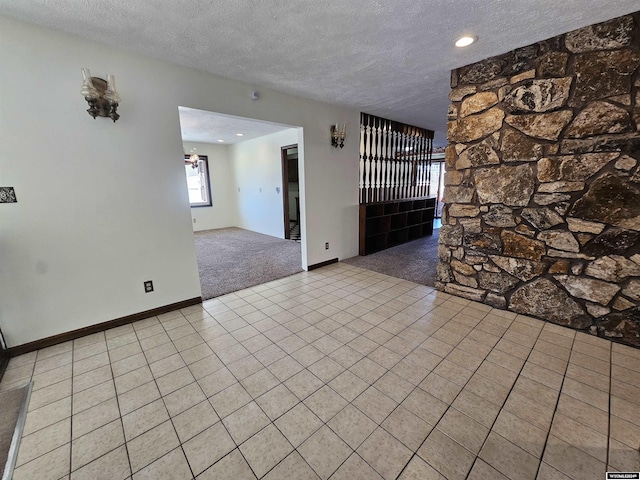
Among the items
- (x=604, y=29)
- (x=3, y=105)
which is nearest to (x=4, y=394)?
(x=3, y=105)

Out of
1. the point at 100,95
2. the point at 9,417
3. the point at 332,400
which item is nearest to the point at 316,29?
the point at 100,95

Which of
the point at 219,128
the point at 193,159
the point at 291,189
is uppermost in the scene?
the point at 219,128

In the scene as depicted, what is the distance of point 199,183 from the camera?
23.6ft

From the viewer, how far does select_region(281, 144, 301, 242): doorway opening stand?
5.78 metres

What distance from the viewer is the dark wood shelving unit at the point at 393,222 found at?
4.77 m

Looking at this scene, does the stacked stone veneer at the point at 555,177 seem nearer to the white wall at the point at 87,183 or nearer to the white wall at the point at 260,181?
the white wall at the point at 87,183

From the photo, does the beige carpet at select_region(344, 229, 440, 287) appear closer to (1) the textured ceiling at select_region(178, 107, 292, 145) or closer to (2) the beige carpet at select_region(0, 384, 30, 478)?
(1) the textured ceiling at select_region(178, 107, 292, 145)

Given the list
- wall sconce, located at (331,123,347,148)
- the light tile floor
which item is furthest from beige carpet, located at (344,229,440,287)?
wall sconce, located at (331,123,347,148)

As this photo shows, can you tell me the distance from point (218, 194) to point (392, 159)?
479 cm

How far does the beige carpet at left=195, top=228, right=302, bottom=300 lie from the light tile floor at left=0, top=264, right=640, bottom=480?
978 mm

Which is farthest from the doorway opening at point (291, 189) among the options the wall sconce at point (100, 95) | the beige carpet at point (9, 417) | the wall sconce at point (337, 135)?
the beige carpet at point (9, 417)

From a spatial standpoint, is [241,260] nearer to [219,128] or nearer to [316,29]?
[219,128]

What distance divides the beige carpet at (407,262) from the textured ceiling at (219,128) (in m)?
2.46

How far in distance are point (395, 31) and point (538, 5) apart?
0.91 meters
